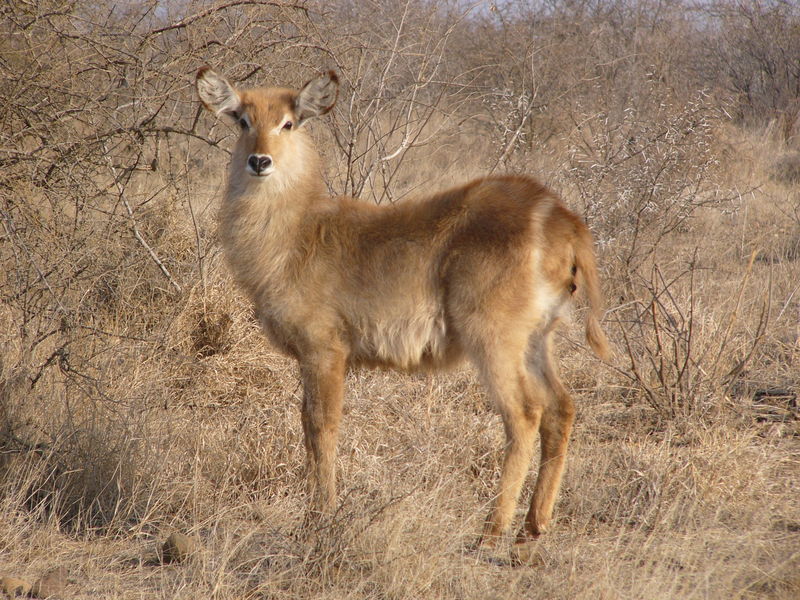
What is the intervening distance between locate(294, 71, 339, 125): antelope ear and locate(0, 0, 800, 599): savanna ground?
1008 millimetres

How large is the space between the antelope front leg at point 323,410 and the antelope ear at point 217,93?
159 cm

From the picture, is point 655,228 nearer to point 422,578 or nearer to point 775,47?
point 422,578

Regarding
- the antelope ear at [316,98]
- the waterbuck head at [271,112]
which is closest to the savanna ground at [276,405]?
the waterbuck head at [271,112]

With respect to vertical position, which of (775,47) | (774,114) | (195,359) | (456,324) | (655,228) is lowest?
(195,359)

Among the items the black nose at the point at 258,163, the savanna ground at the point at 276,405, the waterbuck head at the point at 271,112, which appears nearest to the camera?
the savanna ground at the point at 276,405

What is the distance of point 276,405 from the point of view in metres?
5.77

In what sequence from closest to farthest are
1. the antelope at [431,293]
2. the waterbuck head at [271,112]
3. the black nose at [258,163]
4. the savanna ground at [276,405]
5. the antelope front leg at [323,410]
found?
the savanna ground at [276,405] < the antelope at [431,293] < the antelope front leg at [323,410] < the black nose at [258,163] < the waterbuck head at [271,112]

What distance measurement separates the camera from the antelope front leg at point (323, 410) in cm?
464

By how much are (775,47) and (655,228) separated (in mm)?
11379

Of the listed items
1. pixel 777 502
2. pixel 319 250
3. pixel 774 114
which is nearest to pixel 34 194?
pixel 319 250

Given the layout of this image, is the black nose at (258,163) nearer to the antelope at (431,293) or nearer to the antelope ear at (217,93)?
the antelope at (431,293)

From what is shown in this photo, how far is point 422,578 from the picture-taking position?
3.88 metres

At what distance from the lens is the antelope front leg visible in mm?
4645

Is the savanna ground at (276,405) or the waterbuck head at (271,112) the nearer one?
the savanna ground at (276,405)
